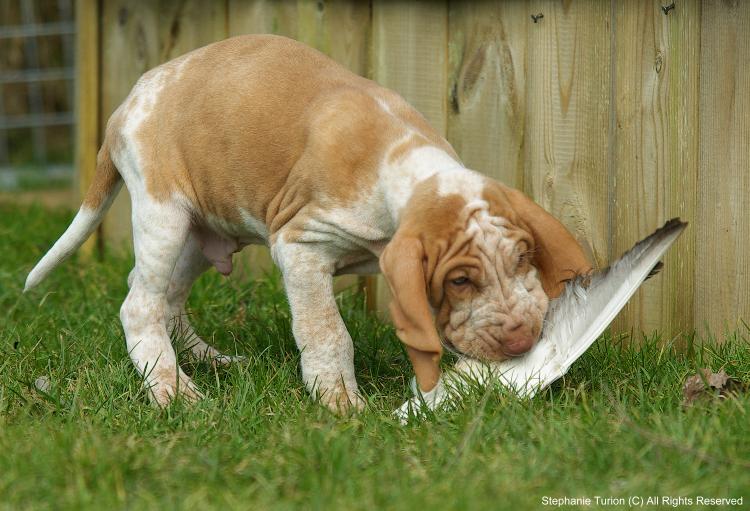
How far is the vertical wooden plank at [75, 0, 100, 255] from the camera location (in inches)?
253

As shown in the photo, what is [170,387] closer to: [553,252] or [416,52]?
[553,252]

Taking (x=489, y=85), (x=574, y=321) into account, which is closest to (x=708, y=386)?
(x=574, y=321)

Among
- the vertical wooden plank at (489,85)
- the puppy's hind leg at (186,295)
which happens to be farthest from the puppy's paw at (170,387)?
the vertical wooden plank at (489,85)

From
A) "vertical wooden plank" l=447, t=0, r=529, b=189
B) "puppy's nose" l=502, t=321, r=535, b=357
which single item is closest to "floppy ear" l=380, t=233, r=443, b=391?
"puppy's nose" l=502, t=321, r=535, b=357

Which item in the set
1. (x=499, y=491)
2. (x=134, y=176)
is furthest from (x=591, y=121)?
(x=499, y=491)

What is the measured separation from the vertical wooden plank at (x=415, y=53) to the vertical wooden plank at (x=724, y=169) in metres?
1.27

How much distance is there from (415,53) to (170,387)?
1.96 meters

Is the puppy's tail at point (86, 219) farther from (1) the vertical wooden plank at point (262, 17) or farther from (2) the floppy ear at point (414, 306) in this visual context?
(2) the floppy ear at point (414, 306)

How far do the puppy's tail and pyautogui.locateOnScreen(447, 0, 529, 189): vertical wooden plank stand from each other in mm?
1533

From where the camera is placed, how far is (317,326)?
4.22 meters

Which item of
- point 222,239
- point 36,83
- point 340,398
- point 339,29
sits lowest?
point 36,83

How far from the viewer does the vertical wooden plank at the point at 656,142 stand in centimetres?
445

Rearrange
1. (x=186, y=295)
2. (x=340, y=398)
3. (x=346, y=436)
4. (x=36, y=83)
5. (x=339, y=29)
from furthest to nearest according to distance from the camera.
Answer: (x=36, y=83) < (x=339, y=29) < (x=186, y=295) < (x=340, y=398) < (x=346, y=436)

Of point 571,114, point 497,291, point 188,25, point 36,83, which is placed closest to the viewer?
A: point 497,291
